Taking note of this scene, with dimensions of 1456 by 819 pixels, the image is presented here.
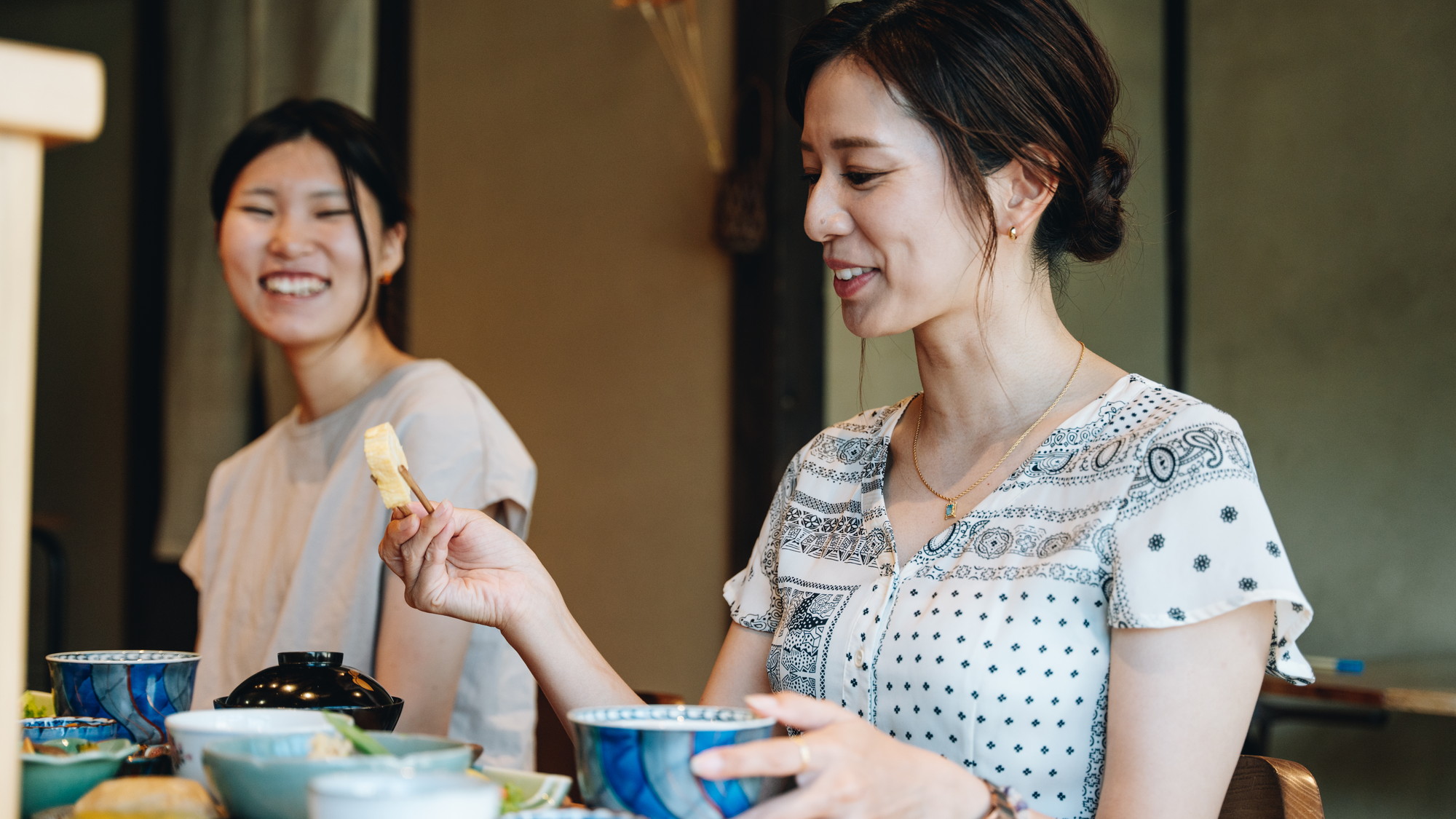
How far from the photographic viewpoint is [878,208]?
4.04 ft

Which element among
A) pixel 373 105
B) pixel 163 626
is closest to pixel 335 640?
pixel 373 105

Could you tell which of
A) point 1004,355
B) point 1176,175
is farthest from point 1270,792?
point 1176,175

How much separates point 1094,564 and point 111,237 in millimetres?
3962

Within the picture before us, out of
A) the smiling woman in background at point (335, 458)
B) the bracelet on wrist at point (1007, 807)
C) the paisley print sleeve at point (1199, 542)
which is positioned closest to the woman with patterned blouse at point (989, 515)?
the paisley print sleeve at point (1199, 542)

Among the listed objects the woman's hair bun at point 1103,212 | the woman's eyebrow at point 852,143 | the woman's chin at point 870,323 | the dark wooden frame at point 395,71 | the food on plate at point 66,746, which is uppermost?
the dark wooden frame at point 395,71

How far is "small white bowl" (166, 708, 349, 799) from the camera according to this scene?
2.20 feet

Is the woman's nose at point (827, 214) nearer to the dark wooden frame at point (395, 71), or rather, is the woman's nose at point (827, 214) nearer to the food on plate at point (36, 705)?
the food on plate at point (36, 705)

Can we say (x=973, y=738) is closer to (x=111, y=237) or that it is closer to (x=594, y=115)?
(x=594, y=115)

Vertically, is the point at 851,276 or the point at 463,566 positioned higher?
the point at 851,276

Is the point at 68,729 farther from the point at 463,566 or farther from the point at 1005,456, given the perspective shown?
the point at 1005,456

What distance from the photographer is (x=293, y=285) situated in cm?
186

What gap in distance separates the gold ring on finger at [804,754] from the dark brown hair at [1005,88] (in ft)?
2.22

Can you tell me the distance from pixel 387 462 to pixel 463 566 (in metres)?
0.30

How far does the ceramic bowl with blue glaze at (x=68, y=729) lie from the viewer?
0.79 m
